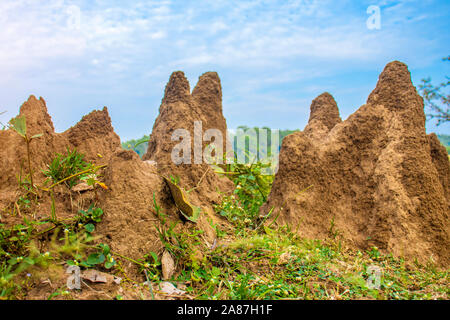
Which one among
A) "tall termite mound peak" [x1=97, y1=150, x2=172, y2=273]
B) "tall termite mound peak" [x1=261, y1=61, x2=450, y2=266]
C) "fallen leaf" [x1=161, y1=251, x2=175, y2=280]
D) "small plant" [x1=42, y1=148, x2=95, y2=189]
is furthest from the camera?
"tall termite mound peak" [x1=261, y1=61, x2=450, y2=266]

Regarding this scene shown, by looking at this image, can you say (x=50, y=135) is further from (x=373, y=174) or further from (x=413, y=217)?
(x=413, y=217)

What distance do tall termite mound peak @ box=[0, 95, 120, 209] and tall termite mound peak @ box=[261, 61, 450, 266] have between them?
2.56 metres

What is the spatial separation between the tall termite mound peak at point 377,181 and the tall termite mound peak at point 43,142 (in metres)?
2.56

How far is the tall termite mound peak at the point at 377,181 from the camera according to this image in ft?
15.6

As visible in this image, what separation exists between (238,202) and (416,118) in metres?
2.83

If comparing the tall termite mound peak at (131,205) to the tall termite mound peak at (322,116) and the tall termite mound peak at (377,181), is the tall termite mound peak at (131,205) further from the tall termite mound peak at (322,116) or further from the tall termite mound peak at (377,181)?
the tall termite mound peak at (322,116)

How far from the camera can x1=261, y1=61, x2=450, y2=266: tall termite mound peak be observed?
4746 millimetres

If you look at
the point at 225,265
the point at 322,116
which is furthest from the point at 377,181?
the point at 225,265

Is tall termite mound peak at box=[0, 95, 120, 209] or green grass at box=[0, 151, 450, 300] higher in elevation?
tall termite mound peak at box=[0, 95, 120, 209]

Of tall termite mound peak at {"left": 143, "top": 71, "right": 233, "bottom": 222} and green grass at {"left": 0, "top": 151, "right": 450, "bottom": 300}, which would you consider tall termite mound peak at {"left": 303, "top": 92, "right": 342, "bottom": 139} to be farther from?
green grass at {"left": 0, "top": 151, "right": 450, "bottom": 300}

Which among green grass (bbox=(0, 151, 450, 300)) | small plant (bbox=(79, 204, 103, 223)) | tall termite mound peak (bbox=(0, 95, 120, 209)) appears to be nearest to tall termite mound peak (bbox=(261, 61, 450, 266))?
green grass (bbox=(0, 151, 450, 300))

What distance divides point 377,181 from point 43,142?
436 centimetres
